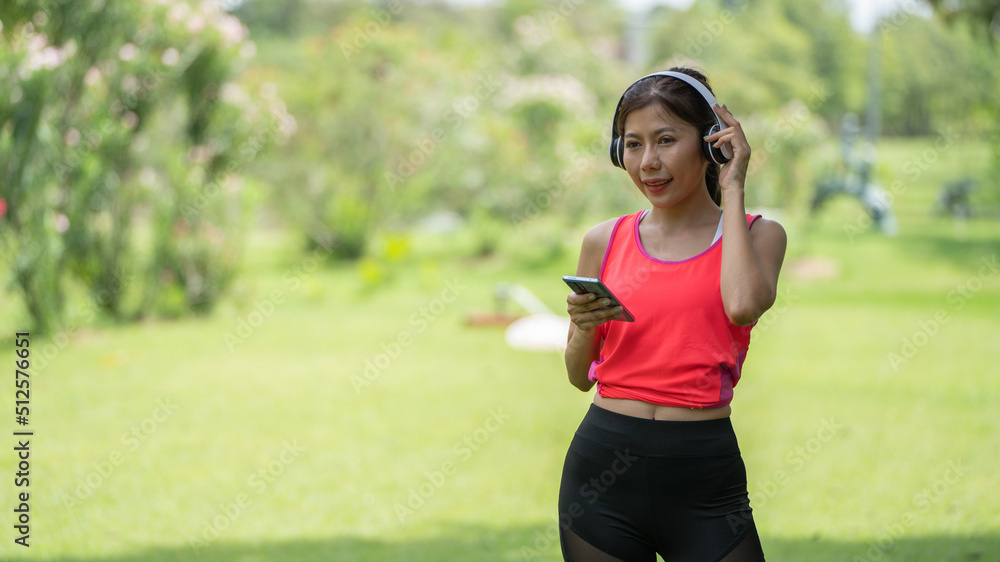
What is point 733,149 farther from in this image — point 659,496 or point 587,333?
point 659,496

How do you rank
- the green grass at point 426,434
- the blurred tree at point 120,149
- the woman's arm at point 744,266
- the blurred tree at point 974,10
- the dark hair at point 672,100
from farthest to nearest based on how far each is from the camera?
the blurred tree at point 974,10, the blurred tree at point 120,149, the green grass at point 426,434, the dark hair at point 672,100, the woman's arm at point 744,266

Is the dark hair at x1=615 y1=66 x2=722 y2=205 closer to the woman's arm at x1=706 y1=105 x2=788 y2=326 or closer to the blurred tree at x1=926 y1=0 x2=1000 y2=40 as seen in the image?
the woman's arm at x1=706 y1=105 x2=788 y2=326

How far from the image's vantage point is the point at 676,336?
1.98 m

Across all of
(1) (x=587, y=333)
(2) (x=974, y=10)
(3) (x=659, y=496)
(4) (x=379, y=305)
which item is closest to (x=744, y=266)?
(1) (x=587, y=333)

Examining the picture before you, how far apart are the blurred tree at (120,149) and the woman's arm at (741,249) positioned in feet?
26.4

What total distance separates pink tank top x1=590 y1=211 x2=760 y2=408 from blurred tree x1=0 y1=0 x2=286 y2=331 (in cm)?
795

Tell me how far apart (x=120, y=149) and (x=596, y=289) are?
9.18 meters

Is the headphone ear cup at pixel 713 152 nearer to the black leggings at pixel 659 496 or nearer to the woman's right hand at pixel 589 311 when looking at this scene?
the woman's right hand at pixel 589 311

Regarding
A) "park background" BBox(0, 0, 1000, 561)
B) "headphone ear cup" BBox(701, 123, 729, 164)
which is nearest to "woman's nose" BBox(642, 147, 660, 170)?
"headphone ear cup" BBox(701, 123, 729, 164)

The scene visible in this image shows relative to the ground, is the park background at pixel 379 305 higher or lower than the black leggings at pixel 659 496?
lower

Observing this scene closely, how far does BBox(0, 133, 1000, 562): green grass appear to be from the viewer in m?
4.72

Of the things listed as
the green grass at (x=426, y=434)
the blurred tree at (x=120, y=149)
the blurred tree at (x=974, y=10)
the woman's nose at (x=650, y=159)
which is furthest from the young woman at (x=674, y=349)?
the blurred tree at (x=974, y=10)

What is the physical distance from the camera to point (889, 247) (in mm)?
16328

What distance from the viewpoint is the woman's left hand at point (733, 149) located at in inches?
77.2
